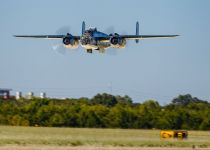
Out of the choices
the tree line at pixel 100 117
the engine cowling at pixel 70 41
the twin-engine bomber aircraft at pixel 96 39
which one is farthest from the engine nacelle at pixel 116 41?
the tree line at pixel 100 117

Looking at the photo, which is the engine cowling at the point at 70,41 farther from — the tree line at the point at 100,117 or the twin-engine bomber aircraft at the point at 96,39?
the tree line at the point at 100,117

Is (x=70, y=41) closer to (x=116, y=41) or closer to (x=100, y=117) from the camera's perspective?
(x=116, y=41)

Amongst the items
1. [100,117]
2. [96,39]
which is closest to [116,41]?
[96,39]

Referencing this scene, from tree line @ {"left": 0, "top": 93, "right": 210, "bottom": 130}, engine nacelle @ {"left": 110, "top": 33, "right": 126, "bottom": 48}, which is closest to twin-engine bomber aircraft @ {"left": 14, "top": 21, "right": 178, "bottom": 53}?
engine nacelle @ {"left": 110, "top": 33, "right": 126, "bottom": 48}

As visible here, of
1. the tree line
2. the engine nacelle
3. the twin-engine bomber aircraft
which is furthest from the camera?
the tree line

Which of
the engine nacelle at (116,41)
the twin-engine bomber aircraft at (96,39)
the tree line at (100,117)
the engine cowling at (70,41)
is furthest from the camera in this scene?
the tree line at (100,117)

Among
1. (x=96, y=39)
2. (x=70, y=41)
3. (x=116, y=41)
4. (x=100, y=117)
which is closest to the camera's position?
(x=96, y=39)

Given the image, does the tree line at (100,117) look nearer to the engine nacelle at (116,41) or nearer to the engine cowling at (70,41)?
the engine cowling at (70,41)

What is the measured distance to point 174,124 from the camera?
4870 inches

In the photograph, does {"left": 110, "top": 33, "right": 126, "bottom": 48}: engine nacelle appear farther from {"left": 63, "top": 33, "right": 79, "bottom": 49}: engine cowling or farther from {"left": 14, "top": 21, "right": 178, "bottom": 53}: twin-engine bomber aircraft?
{"left": 63, "top": 33, "right": 79, "bottom": 49}: engine cowling

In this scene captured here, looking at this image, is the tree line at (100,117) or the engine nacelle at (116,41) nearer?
the engine nacelle at (116,41)

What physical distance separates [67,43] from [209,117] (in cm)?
4460

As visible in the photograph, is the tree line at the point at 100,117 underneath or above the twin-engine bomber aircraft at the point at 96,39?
underneath

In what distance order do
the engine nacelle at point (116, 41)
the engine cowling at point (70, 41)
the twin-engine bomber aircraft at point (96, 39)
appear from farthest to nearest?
1. the engine cowling at point (70, 41)
2. the engine nacelle at point (116, 41)
3. the twin-engine bomber aircraft at point (96, 39)
